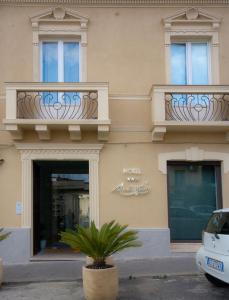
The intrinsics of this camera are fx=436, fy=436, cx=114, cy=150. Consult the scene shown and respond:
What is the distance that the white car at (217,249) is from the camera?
690cm

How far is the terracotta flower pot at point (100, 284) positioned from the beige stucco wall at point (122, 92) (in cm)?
444

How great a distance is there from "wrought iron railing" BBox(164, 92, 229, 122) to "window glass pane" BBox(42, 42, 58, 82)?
10.8 feet

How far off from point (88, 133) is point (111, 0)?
3.82 meters

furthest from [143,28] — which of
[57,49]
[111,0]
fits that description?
[57,49]

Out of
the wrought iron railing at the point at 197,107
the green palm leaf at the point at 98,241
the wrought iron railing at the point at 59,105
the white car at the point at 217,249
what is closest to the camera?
the white car at the point at 217,249

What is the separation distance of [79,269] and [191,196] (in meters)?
3.86

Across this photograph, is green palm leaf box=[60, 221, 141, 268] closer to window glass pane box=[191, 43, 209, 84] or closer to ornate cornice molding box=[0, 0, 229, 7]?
window glass pane box=[191, 43, 209, 84]

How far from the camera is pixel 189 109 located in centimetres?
1181

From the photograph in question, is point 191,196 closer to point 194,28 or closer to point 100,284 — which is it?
point 194,28

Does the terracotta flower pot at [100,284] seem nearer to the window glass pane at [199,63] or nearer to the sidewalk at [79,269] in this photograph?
the sidewalk at [79,269]

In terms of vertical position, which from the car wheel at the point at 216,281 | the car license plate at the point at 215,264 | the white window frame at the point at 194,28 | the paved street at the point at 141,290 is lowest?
the paved street at the point at 141,290

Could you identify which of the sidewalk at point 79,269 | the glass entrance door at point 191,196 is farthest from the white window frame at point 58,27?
the sidewalk at point 79,269

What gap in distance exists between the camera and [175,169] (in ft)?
40.3

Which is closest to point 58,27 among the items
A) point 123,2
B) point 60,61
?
point 60,61
